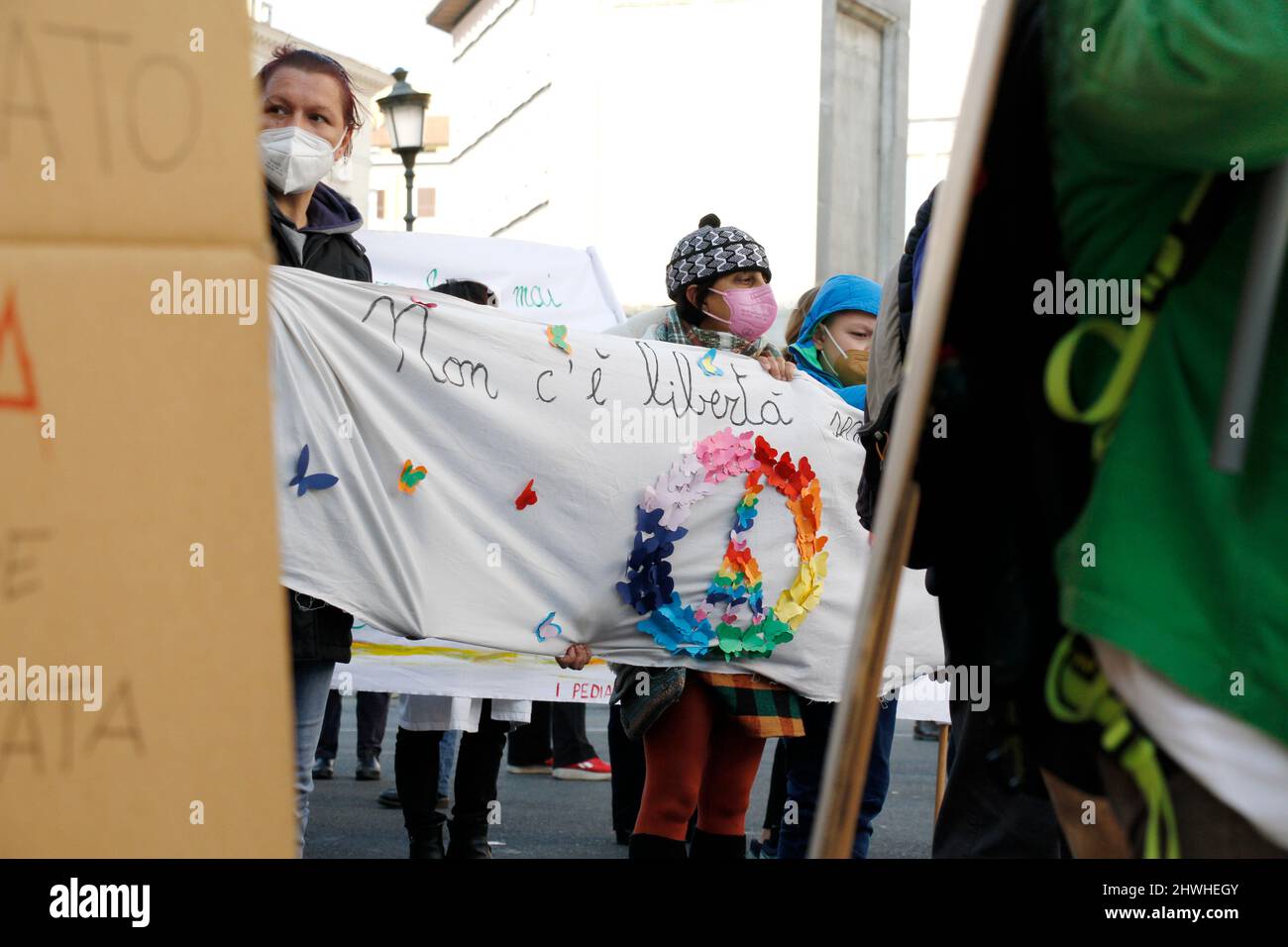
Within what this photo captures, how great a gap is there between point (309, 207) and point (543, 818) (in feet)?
12.5

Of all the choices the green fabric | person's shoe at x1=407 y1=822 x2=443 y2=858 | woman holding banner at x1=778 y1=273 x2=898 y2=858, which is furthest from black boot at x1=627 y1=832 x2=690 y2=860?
the green fabric

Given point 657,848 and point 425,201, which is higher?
point 425,201

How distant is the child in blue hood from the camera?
5.18 meters

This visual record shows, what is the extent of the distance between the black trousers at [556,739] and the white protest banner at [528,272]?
89.7 inches

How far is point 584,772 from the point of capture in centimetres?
911

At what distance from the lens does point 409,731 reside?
5.38 m

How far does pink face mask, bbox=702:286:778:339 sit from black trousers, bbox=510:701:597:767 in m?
4.66

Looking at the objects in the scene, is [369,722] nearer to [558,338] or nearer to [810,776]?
[810,776]

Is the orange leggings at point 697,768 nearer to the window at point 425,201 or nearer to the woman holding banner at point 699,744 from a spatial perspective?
the woman holding banner at point 699,744

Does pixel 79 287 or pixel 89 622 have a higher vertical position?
pixel 79 287

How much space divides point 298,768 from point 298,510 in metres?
0.70

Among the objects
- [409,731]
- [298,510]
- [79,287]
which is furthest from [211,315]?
[409,731]

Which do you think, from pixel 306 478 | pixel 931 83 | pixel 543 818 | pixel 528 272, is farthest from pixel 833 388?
pixel 931 83
